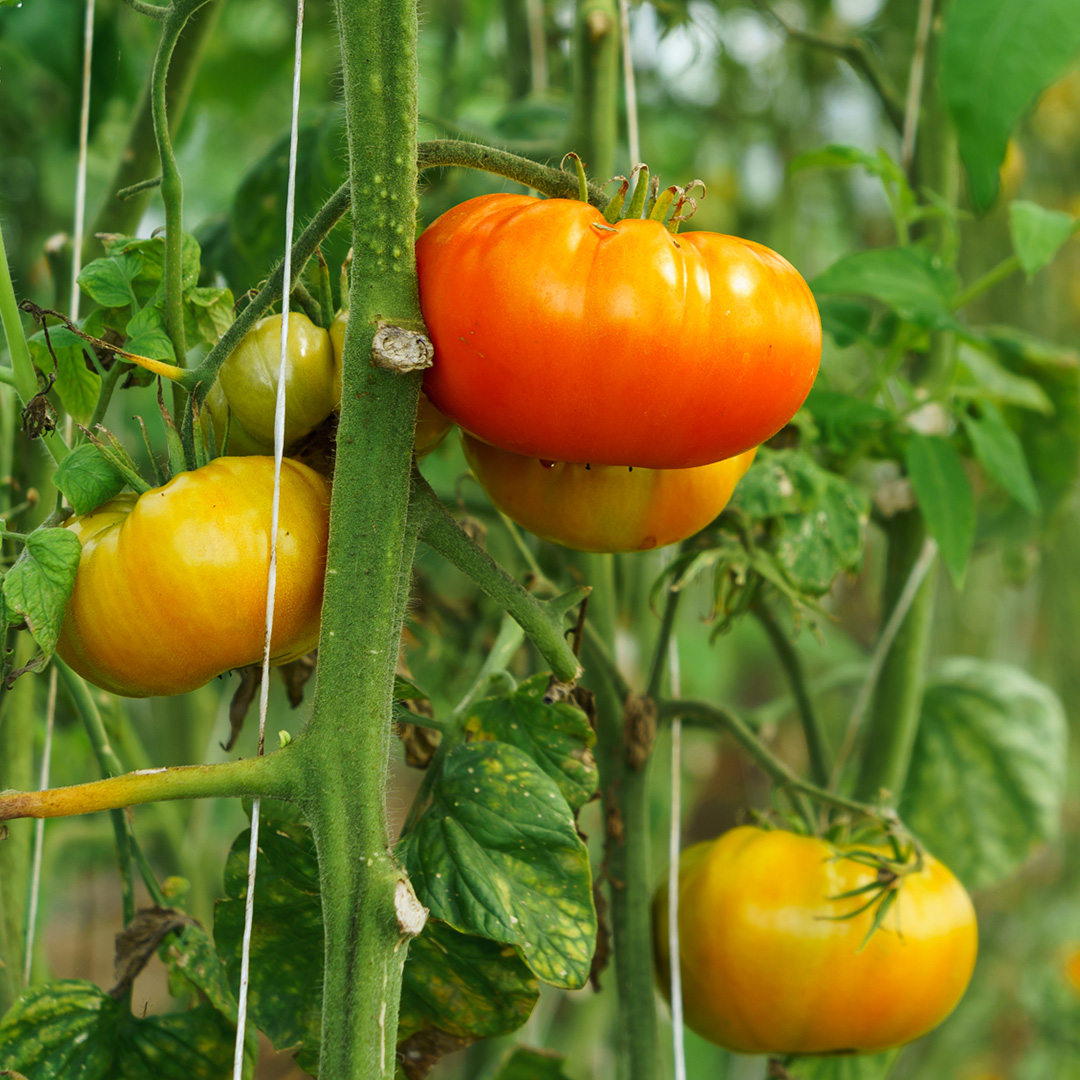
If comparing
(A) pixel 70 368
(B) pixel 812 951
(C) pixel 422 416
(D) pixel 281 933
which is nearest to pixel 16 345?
(A) pixel 70 368

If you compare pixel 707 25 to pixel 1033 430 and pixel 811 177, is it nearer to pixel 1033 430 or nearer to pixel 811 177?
pixel 1033 430

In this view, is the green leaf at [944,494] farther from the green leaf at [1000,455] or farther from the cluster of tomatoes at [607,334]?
the cluster of tomatoes at [607,334]

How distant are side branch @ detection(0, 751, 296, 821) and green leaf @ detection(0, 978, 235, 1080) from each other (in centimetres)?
18

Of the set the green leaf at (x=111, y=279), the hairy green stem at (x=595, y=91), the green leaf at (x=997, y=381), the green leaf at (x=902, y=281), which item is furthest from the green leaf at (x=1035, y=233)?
the green leaf at (x=111, y=279)

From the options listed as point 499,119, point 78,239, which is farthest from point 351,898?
point 499,119

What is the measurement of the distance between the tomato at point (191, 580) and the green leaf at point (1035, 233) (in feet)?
1.49

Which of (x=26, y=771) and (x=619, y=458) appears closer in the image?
(x=619, y=458)

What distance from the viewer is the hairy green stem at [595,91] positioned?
660 millimetres

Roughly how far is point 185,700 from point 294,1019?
1.97ft

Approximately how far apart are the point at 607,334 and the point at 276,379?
5.5 inches

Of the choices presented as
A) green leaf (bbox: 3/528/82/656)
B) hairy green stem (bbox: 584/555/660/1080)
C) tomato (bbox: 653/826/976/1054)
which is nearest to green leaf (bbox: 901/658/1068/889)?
tomato (bbox: 653/826/976/1054)

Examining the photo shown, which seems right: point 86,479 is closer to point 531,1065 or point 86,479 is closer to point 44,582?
point 44,582

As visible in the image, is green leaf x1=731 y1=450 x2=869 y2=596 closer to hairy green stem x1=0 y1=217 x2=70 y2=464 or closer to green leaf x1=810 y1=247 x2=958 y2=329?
green leaf x1=810 y1=247 x2=958 y2=329

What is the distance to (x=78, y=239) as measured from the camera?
1.71ft
